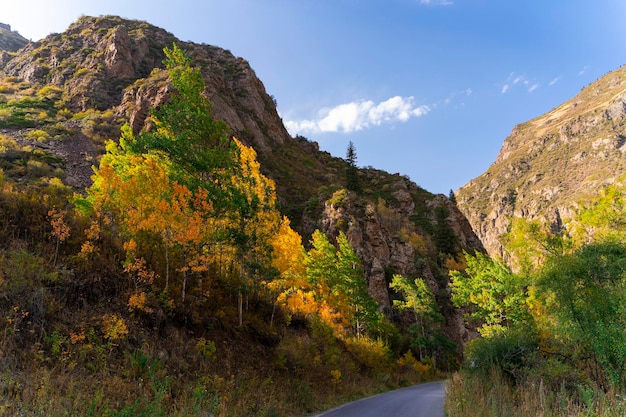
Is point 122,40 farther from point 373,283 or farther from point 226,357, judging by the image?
point 226,357

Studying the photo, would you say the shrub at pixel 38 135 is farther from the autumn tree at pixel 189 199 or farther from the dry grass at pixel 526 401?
the dry grass at pixel 526 401

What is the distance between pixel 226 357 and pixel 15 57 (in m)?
112

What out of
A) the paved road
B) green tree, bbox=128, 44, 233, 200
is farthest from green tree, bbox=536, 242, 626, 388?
green tree, bbox=128, 44, 233, 200

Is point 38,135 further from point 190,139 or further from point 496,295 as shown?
point 496,295

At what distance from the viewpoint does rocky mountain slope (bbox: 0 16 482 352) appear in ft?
169

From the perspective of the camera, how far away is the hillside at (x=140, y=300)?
9.84 meters

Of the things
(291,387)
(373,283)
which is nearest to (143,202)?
(291,387)

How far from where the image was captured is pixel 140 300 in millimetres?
12594

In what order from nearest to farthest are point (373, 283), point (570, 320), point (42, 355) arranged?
point (42, 355) → point (570, 320) → point (373, 283)

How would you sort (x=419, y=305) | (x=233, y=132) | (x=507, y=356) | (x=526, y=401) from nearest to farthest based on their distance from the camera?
(x=526, y=401) → (x=507, y=356) → (x=419, y=305) → (x=233, y=132)

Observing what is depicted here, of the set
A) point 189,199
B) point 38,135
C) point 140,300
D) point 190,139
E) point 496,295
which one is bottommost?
point 496,295

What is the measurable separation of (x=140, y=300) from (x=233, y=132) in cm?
5953

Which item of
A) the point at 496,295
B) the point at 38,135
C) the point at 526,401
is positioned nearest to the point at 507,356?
the point at 526,401

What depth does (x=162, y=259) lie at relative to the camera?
643 inches
